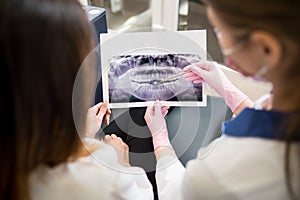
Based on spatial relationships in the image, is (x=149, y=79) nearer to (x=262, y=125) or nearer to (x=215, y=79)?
(x=215, y=79)

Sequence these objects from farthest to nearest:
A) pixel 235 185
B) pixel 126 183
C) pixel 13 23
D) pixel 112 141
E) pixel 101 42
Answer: pixel 101 42
pixel 112 141
pixel 126 183
pixel 235 185
pixel 13 23

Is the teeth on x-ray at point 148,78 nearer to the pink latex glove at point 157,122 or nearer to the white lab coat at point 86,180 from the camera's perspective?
the pink latex glove at point 157,122

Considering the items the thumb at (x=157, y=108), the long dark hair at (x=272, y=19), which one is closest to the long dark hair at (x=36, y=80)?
the long dark hair at (x=272, y=19)

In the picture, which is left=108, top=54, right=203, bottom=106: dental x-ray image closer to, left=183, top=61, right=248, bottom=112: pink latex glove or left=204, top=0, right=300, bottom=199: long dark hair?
left=183, top=61, right=248, bottom=112: pink latex glove

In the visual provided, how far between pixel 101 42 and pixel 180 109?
0.30 metres

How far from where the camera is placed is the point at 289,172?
0.62 metres

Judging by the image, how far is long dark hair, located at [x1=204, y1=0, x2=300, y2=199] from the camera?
1.75 feet

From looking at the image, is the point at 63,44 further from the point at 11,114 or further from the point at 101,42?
the point at 101,42

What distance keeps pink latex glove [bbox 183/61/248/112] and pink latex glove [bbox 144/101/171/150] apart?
0.12m

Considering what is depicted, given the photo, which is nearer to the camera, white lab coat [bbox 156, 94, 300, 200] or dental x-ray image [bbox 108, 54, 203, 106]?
white lab coat [bbox 156, 94, 300, 200]

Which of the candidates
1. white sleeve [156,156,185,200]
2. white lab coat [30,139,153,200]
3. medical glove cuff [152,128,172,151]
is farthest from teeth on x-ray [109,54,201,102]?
white lab coat [30,139,153,200]

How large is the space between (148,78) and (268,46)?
60 cm

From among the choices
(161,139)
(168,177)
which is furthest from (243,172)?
(161,139)

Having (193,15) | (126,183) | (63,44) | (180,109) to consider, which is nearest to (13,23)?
(63,44)
